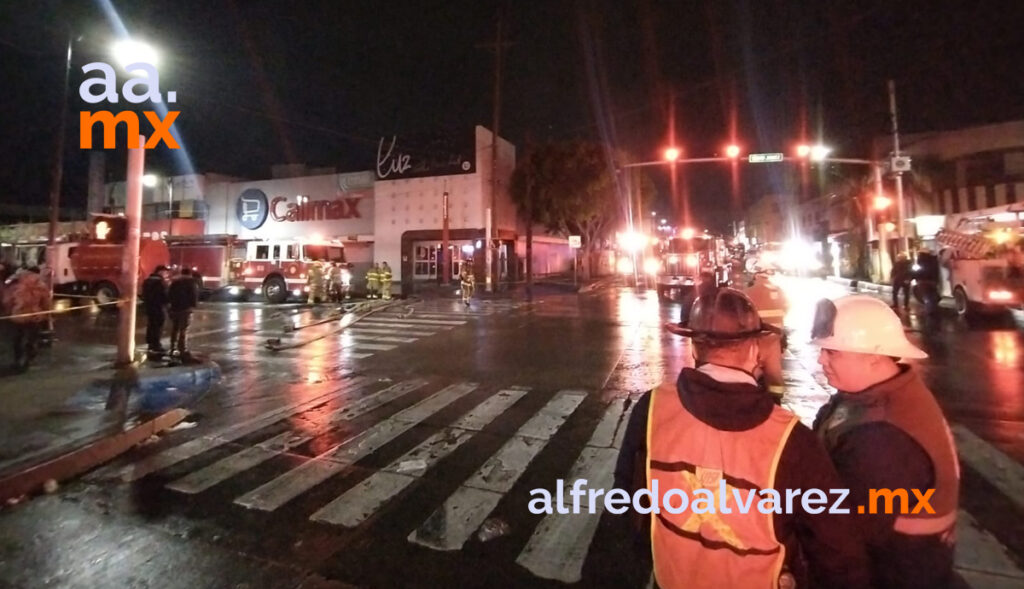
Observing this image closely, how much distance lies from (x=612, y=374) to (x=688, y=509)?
346 inches

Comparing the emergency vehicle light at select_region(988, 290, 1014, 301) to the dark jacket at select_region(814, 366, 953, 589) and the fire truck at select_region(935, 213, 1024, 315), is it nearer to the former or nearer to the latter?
the fire truck at select_region(935, 213, 1024, 315)

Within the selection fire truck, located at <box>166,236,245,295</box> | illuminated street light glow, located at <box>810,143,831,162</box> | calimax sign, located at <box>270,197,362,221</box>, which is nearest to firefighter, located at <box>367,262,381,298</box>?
fire truck, located at <box>166,236,245,295</box>

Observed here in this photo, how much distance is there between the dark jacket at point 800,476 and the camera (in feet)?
5.75

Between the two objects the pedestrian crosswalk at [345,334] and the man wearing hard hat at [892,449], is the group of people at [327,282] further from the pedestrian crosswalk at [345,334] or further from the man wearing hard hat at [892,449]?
the man wearing hard hat at [892,449]

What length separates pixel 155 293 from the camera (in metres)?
12.3

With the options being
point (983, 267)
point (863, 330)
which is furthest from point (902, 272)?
point (863, 330)

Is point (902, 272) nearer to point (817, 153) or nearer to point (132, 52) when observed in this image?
point (817, 153)

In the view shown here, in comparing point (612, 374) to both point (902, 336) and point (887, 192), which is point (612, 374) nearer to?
point (902, 336)

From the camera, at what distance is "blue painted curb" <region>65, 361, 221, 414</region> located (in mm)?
8336

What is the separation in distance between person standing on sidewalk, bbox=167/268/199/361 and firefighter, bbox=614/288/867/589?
1238cm

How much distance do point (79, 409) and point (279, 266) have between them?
62.9 ft

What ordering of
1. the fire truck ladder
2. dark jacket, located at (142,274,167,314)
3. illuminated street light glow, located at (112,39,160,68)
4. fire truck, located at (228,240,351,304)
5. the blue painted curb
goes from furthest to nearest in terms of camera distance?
fire truck, located at (228,240,351,304) → the fire truck ladder → dark jacket, located at (142,274,167,314) → illuminated street light glow, located at (112,39,160,68) → the blue painted curb

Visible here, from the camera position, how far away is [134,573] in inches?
156

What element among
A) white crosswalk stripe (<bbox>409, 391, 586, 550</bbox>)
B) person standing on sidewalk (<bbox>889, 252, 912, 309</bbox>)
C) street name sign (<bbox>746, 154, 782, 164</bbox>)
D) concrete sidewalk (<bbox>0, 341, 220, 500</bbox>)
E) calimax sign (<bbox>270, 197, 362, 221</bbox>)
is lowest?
white crosswalk stripe (<bbox>409, 391, 586, 550</bbox>)
